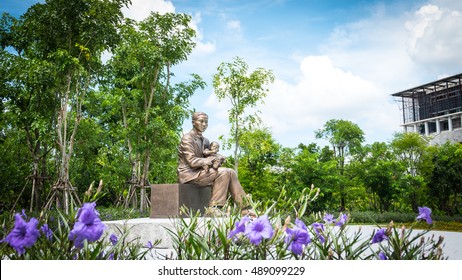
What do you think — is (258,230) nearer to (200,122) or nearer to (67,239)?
(67,239)

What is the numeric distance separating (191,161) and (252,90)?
1134 centimetres

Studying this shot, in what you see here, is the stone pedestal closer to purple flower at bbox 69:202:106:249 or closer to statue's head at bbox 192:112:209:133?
statue's head at bbox 192:112:209:133

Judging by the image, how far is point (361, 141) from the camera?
19891 millimetres

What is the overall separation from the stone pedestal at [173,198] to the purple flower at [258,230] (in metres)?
4.05

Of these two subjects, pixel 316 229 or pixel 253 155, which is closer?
pixel 316 229

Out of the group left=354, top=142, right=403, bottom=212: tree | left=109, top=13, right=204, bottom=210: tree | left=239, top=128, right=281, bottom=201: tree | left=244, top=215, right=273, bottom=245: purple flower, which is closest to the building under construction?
left=354, top=142, right=403, bottom=212: tree

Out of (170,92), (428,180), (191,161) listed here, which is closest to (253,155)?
(170,92)

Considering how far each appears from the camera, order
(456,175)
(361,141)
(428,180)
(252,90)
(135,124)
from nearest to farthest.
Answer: (135,124) → (456,175) → (428,180) → (252,90) → (361,141)

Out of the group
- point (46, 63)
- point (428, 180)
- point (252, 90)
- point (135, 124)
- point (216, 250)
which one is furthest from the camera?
point (252, 90)

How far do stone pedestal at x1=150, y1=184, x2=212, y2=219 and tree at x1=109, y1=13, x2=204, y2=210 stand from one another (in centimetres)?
482

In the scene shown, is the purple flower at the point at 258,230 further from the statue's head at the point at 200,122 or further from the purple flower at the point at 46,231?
the statue's head at the point at 200,122

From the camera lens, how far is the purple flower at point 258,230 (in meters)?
1.22

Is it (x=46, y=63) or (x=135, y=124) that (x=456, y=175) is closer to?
(x=135, y=124)

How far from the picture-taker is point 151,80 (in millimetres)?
11617
